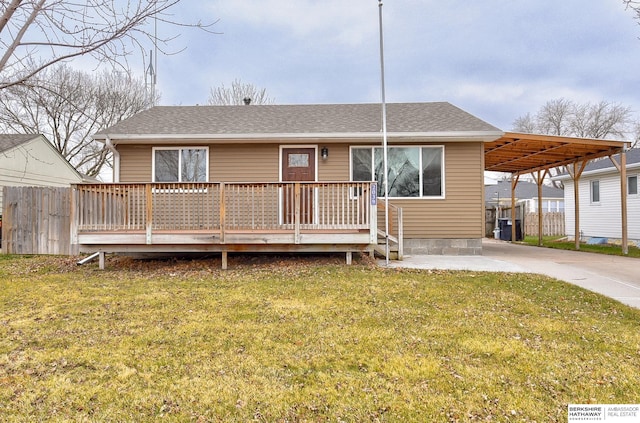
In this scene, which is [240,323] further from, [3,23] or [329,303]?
[3,23]

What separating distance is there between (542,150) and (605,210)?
660 cm

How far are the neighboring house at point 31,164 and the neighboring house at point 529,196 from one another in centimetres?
2409

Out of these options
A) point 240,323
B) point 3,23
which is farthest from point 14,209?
point 240,323

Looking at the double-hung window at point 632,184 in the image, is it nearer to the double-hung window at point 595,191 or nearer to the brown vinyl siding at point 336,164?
the double-hung window at point 595,191

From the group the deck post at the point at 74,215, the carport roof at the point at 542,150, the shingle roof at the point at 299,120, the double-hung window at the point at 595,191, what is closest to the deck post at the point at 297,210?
the shingle roof at the point at 299,120

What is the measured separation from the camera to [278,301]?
4.37m

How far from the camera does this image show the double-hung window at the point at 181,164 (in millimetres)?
8609

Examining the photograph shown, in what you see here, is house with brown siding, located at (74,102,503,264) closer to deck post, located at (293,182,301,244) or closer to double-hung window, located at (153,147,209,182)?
double-hung window, located at (153,147,209,182)

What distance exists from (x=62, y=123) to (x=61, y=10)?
20.8 meters

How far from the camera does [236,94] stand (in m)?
23.1

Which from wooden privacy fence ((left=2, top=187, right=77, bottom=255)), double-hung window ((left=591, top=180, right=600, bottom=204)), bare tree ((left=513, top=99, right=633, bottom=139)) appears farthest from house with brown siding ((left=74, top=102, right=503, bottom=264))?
bare tree ((left=513, top=99, right=633, bottom=139))

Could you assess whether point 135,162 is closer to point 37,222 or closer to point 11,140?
point 37,222

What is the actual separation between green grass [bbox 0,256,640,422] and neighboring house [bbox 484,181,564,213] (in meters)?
21.3

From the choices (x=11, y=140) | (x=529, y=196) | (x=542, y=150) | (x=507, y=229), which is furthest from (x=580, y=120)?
(x=11, y=140)
